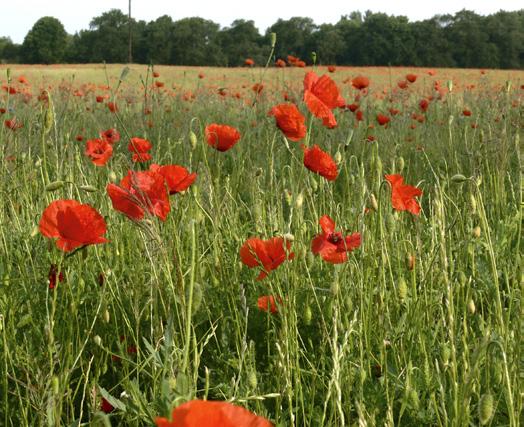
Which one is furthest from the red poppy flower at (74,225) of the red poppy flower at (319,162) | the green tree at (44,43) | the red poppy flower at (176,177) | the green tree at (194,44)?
the green tree at (44,43)

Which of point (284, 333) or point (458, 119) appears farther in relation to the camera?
point (458, 119)

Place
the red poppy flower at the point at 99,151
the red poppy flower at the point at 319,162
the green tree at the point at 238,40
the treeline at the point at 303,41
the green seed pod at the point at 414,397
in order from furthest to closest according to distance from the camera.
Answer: the green tree at the point at 238,40, the treeline at the point at 303,41, the red poppy flower at the point at 99,151, the red poppy flower at the point at 319,162, the green seed pod at the point at 414,397

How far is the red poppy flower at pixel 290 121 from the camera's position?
5.68ft

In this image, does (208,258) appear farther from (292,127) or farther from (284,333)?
(284,333)

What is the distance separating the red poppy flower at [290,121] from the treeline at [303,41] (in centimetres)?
3509

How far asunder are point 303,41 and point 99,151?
4840cm

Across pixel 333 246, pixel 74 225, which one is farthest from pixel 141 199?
pixel 333 246

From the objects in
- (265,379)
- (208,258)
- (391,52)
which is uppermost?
(391,52)

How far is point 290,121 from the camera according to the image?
173 centimetres

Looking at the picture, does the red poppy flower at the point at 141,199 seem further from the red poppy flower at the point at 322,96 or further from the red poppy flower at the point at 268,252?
the red poppy flower at the point at 322,96

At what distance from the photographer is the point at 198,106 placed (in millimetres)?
7172

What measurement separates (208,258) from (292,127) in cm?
64

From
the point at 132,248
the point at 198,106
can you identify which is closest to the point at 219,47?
the point at 198,106

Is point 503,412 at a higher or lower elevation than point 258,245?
lower
